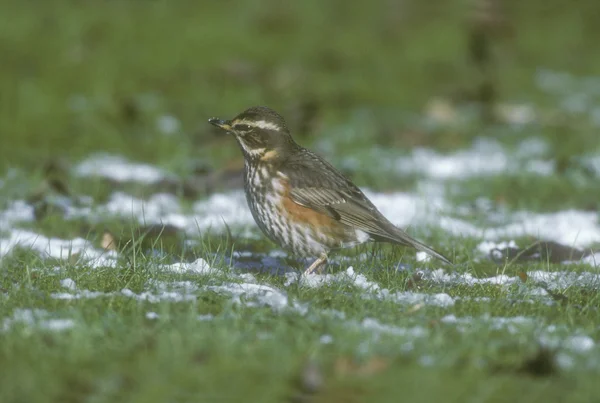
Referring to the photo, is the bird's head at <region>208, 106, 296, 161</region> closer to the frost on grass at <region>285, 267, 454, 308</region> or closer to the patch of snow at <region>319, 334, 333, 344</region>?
the frost on grass at <region>285, 267, 454, 308</region>

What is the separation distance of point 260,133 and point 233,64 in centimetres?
735

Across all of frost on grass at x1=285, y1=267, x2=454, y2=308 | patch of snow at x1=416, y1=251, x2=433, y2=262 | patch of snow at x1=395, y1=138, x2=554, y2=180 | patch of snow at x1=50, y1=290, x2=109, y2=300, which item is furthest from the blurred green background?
patch of snow at x1=50, y1=290, x2=109, y2=300

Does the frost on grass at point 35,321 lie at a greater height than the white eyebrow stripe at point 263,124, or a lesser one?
lesser

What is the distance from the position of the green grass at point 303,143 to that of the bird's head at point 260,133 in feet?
2.61

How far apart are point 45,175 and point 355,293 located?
5432mm

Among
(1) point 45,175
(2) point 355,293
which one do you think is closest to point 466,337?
(2) point 355,293

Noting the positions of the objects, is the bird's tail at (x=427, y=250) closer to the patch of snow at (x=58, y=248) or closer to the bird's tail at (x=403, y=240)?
the bird's tail at (x=403, y=240)

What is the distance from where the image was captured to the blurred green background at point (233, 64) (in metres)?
12.7

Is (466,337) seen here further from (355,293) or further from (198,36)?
(198,36)

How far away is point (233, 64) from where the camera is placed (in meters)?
15.1

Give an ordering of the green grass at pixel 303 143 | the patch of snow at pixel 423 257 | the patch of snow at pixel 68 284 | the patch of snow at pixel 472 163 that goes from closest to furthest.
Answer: the green grass at pixel 303 143 < the patch of snow at pixel 68 284 < the patch of snow at pixel 423 257 < the patch of snow at pixel 472 163

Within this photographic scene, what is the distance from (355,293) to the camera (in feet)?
20.4

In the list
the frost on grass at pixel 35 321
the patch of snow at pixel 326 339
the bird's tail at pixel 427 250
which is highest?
the bird's tail at pixel 427 250

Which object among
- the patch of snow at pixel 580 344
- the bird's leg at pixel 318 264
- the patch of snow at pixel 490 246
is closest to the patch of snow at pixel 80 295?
the bird's leg at pixel 318 264
